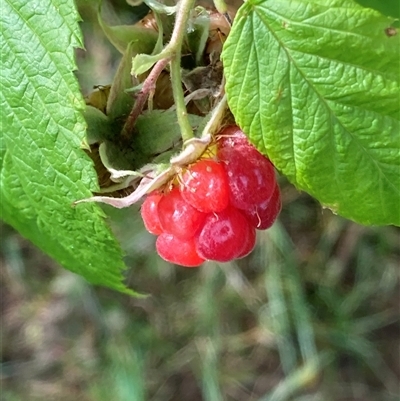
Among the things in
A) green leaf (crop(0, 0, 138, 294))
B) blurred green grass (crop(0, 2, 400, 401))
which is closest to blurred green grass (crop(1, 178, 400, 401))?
blurred green grass (crop(0, 2, 400, 401))

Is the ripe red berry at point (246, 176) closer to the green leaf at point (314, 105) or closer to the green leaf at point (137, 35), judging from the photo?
the green leaf at point (314, 105)

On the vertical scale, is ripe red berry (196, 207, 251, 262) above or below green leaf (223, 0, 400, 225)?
below

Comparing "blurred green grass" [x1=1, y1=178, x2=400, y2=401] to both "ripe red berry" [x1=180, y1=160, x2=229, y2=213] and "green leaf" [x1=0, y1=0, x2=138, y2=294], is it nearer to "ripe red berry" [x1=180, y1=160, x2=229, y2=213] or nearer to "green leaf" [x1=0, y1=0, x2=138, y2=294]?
"green leaf" [x1=0, y1=0, x2=138, y2=294]

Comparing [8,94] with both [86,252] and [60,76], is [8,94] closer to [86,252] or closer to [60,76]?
[60,76]

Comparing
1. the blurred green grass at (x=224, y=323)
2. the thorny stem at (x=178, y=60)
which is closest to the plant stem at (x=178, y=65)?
the thorny stem at (x=178, y=60)

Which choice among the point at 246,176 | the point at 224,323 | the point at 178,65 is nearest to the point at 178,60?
the point at 178,65
